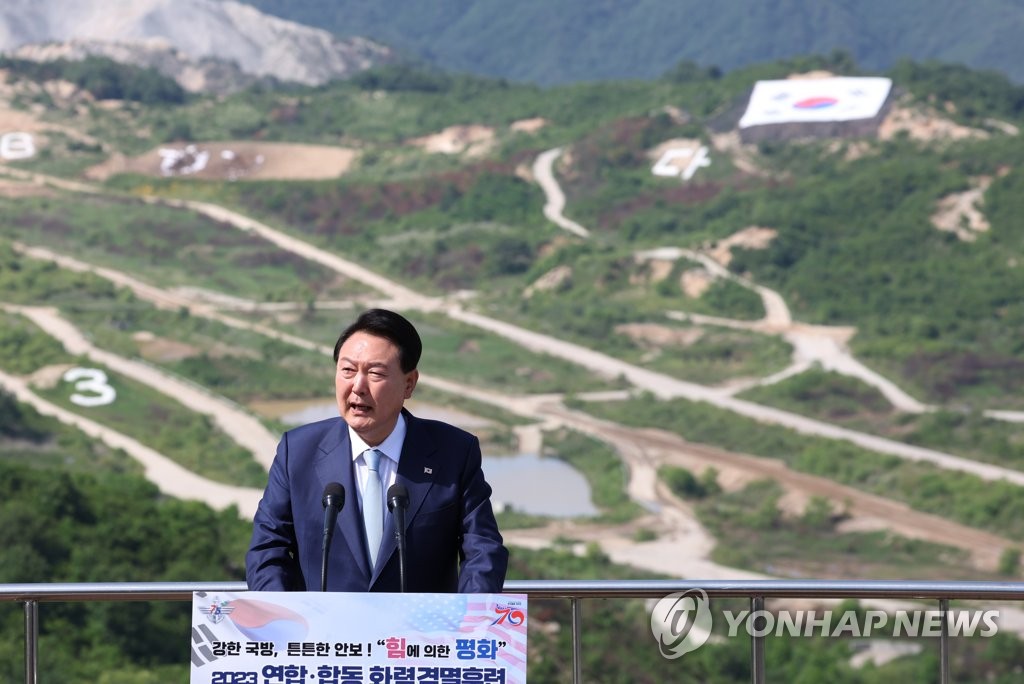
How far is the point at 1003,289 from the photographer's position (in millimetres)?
47656

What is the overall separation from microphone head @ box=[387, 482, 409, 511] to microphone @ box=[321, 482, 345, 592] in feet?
0.39

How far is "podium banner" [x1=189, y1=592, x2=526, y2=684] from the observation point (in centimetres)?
371

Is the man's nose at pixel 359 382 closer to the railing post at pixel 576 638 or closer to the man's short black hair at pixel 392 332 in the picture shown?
the man's short black hair at pixel 392 332

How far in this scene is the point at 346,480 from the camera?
13.2 feet

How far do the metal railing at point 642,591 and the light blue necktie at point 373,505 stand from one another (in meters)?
0.80

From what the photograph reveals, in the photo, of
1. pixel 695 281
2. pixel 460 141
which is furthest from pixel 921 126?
pixel 460 141

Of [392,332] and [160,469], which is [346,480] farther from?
[160,469]

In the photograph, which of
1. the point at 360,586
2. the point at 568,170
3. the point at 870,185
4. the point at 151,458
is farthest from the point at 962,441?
the point at 360,586

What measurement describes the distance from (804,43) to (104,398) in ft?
193

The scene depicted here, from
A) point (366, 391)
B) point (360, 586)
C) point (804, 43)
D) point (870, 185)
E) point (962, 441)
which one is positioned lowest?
point (360, 586)

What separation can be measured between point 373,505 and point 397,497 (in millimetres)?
130

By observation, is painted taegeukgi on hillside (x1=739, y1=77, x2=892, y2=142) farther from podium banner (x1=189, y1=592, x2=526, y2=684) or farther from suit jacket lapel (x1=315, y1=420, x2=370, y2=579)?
podium banner (x1=189, y1=592, x2=526, y2=684)

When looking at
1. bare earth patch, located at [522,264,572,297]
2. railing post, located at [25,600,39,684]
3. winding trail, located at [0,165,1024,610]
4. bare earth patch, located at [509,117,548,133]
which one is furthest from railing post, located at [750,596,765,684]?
bare earth patch, located at [509,117,548,133]

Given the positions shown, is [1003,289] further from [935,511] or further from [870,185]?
[935,511]
